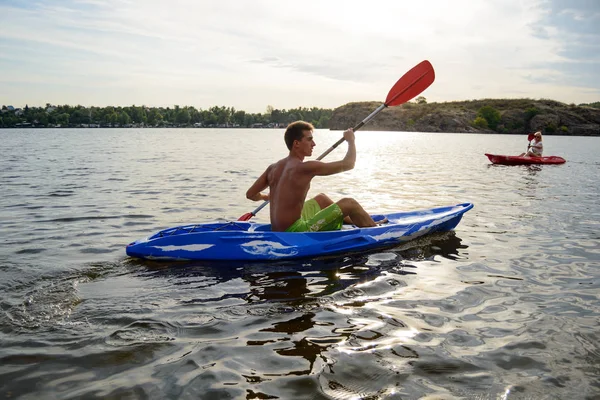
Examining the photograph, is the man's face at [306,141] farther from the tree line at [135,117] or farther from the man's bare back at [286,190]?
the tree line at [135,117]

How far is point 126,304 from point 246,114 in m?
191

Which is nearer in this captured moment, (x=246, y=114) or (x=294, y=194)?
(x=294, y=194)

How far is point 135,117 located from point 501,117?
413 ft

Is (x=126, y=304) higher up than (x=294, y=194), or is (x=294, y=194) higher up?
(x=294, y=194)

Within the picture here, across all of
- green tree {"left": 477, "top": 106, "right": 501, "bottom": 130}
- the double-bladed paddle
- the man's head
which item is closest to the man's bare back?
the man's head

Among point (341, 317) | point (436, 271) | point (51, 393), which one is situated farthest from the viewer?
point (436, 271)

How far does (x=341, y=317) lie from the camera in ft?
13.9

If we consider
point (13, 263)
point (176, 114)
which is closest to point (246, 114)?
point (176, 114)

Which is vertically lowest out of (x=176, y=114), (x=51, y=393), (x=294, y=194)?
(x=51, y=393)

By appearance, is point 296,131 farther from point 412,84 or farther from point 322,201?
point 412,84

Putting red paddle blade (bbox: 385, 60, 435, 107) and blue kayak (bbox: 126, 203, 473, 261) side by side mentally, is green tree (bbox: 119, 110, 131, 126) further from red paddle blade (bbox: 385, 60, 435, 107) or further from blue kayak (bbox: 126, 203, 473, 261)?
blue kayak (bbox: 126, 203, 473, 261)

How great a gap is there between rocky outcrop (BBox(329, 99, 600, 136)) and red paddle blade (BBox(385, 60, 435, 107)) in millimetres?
107339

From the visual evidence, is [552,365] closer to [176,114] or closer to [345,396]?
[345,396]

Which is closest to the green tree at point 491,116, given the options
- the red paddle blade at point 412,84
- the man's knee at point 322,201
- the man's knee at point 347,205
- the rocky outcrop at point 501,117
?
the rocky outcrop at point 501,117
